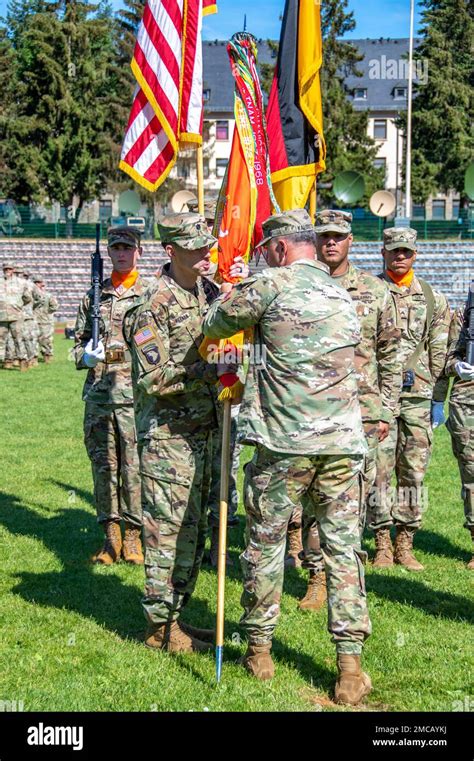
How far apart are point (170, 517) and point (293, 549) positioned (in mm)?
2677

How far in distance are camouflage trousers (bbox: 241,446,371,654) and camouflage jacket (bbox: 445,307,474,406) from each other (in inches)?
120

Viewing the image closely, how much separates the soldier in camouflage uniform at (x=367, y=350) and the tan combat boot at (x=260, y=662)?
146 cm

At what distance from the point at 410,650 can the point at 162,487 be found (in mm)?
1936

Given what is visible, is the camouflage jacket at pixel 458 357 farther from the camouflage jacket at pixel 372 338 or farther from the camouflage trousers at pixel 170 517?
the camouflage trousers at pixel 170 517

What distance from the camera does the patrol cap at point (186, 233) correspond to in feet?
19.3

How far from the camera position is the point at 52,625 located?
21.6 ft

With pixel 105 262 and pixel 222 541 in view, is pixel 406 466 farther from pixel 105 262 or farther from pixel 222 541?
pixel 105 262

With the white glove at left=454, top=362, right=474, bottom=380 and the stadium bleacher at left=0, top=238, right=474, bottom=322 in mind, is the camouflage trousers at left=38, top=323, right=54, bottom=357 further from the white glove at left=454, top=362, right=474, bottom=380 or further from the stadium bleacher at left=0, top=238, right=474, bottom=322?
the white glove at left=454, top=362, right=474, bottom=380

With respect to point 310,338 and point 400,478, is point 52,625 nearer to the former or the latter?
point 310,338

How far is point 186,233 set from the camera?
5.89 metres

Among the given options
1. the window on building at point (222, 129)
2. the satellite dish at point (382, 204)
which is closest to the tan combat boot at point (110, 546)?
the satellite dish at point (382, 204)

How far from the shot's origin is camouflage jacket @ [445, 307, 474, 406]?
8.12 metres

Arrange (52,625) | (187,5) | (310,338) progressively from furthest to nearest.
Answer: (187,5), (52,625), (310,338)

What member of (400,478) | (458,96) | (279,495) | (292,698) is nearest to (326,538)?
(279,495)
